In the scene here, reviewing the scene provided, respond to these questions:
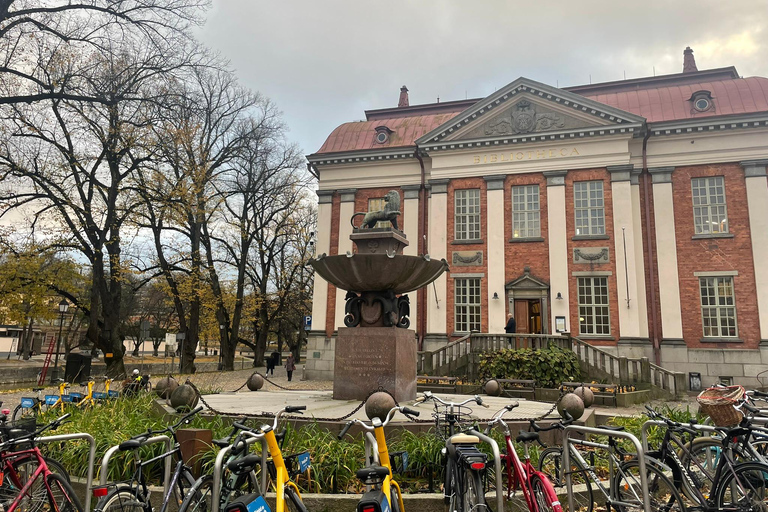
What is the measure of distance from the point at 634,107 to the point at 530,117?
4.97 metres

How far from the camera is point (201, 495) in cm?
397

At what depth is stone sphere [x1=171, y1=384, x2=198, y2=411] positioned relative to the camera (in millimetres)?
7785

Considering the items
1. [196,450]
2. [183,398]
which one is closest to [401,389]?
[183,398]

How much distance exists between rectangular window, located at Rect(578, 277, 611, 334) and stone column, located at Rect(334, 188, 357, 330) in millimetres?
11037

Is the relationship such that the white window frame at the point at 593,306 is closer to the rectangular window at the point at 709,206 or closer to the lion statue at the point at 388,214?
the rectangular window at the point at 709,206

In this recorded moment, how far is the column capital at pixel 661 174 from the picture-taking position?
2239 centimetres

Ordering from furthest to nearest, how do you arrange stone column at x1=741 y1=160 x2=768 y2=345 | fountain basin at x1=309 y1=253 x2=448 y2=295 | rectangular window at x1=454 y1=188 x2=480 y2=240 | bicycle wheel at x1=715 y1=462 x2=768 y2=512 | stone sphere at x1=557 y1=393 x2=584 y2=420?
rectangular window at x1=454 y1=188 x2=480 y2=240
stone column at x1=741 y1=160 x2=768 y2=345
fountain basin at x1=309 y1=253 x2=448 y2=295
stone sphere at x1=557 y1=393 x2=584 y2=420
bicycle wheel at x1=715 y1=462 x2=768 y2=512

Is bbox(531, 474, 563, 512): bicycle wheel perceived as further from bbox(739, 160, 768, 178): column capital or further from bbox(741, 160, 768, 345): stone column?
bbox(739, 160, 768, 178): column capital

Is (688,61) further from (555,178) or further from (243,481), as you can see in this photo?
(243,481)

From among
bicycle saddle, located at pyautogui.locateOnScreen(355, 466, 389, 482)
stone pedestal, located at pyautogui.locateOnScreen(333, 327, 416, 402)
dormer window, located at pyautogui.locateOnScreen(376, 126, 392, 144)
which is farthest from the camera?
dormer window, located at pyautogui.locateOnScreen(376, 126, 392, 144)

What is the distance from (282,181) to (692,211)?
2401 cm

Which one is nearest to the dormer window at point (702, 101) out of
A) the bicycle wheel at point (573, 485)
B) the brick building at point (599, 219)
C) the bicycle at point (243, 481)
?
the brick building at point (599, 219)

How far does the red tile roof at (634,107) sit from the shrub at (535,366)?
41.4 feet

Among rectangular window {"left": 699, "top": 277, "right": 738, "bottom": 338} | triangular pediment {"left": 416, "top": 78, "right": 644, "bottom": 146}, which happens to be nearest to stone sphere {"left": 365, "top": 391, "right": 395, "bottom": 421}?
rectangular window {"left": 699, "top": 277, "right": 738, "bottom": 338}
